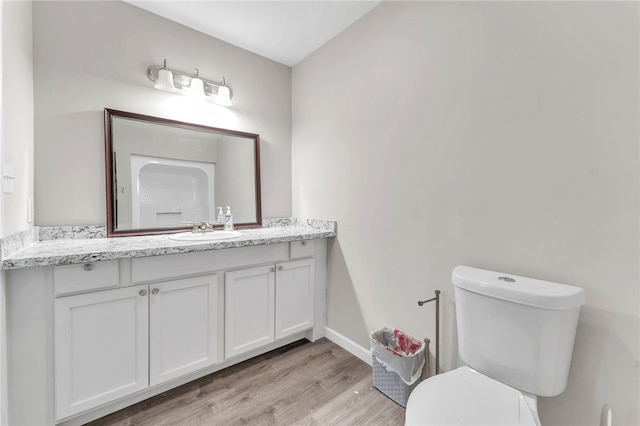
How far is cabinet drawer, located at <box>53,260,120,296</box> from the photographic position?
1208 millimetres

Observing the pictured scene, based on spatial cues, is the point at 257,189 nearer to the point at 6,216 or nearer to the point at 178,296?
the point at 178,296

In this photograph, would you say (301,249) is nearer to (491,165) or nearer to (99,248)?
(99,248)

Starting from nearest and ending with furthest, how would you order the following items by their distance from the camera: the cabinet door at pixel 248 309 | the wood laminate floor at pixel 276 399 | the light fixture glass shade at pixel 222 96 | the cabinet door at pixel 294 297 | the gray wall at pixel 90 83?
the wood laminate floor at pixel 276 399
the gray wall at pixel 90 83
the cabinet door at pixel 248 309
the cabinet door at pixel 294 297
the light fixture glass shade at pixel 222 96

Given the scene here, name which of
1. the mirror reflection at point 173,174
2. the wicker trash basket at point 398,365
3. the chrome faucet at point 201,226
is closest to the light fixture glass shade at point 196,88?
the mirror reflection at point 173,174

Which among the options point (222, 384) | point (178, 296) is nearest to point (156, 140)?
point (178, 296)

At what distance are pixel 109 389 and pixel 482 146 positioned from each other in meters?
2.13

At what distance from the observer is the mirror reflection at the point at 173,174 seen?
5.71 feet

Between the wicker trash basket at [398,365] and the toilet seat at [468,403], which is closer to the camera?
the toilet seat at [468,403]

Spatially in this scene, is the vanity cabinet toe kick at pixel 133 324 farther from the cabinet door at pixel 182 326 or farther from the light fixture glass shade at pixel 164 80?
the light fixture glass shade at pixel 164 80

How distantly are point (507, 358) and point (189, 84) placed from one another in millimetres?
2358

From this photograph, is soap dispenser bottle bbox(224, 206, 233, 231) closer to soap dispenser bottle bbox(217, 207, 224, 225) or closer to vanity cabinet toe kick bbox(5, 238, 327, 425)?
soap dispenser bottle bbox(217, 207, 224, 225)

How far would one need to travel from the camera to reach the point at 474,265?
1.35 m

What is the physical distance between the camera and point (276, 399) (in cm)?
153

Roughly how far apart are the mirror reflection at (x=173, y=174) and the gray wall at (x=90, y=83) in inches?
2.7
